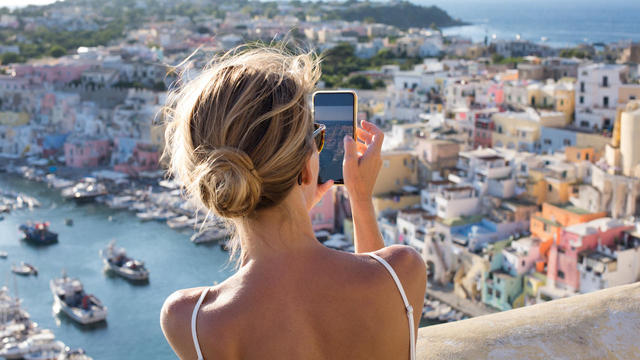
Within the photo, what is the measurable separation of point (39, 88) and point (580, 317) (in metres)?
15.8

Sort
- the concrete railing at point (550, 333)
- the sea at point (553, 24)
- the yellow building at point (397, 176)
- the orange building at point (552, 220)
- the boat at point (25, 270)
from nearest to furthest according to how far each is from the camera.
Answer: the concrete railing at point (550, 333)
the orange building at point (552, 220)
the boat at point (25, 270)
the yellow building at point (397, 176)
the sea at point (553, 24)

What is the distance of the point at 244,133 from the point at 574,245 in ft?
17.0

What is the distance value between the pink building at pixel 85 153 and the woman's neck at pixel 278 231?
12.1 metres

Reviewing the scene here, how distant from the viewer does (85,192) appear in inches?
411

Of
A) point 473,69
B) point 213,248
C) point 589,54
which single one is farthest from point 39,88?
point 589,54

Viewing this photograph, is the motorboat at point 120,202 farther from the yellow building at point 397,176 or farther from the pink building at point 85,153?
the yellow building at point 397,176

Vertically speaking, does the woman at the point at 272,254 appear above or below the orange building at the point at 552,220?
above

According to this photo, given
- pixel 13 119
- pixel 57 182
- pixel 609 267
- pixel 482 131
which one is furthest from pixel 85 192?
pixel 609 267

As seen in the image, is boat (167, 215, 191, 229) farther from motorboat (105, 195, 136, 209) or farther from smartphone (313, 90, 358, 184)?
smartphone (313, 90, 358, 184)

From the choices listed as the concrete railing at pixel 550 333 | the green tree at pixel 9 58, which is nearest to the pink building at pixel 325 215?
the concrete railing at pixel 550 333

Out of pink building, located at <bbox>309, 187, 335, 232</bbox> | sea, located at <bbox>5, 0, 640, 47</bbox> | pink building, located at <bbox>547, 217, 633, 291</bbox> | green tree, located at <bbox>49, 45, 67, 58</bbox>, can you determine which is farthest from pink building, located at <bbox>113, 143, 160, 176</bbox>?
sea, located at <bbox>5, 0, 640, 47</bbox>

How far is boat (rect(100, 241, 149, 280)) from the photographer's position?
717cm

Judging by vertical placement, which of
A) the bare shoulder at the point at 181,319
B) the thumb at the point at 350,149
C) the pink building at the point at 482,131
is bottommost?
the pink building at the point at 482,131

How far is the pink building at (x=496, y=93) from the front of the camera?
33.8 feet
